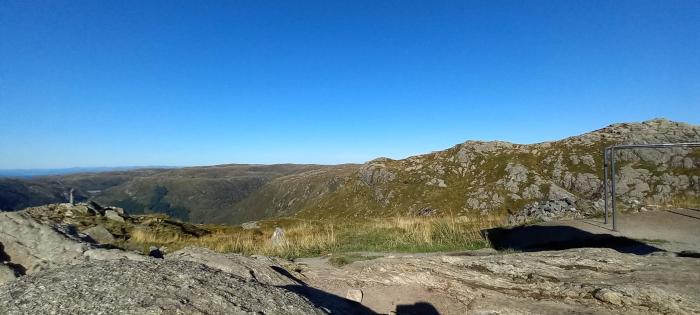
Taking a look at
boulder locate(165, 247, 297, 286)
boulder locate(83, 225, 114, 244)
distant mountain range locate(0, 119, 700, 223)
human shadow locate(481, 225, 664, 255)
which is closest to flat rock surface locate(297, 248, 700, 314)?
boulder locate(165, 247, 297, 286)

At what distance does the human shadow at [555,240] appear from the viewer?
52.5ft

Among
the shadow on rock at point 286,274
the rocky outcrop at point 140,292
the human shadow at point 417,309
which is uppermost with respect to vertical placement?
the rocky outcrop at point 140,292

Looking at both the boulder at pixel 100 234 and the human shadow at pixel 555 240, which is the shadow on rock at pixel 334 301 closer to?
the human shadow at pixel 555 240

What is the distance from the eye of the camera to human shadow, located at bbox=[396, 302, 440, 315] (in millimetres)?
9273

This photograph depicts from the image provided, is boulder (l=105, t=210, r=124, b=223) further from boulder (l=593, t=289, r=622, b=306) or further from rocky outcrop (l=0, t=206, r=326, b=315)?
boulder (l=593, t=289, r=622, b=306)

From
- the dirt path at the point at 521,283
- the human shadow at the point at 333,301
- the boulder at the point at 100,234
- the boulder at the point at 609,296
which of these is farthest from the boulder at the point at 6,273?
the boulder at the point at 609,296

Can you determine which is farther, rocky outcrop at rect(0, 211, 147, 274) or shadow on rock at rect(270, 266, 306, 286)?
rocky outcrop at rect(0, 211, 147, 274)

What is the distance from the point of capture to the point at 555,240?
17.1m

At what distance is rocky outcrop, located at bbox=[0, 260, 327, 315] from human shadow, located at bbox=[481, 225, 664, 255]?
1271 centimetres

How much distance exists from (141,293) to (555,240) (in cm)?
1657

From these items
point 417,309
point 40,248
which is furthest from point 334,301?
point 40,248

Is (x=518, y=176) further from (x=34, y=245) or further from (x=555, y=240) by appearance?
(x=34, y=245)

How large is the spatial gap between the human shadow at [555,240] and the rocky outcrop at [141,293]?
12.7 meters

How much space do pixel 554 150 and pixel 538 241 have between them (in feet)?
217
